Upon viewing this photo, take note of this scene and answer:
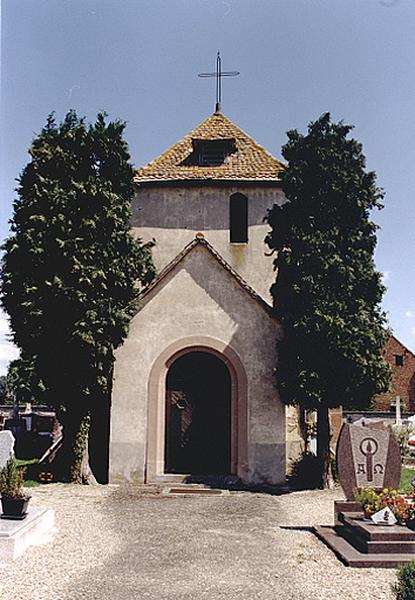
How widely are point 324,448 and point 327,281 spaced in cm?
489

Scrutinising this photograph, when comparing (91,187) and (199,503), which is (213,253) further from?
(199,503)

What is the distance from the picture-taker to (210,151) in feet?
77.9

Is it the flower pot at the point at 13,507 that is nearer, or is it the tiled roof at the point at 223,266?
the flower pot at the point at 13,507

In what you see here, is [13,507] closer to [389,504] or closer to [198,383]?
[389,504]

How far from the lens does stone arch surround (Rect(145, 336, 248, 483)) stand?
1716cm

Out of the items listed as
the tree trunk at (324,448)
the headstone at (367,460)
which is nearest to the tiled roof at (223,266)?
the tree trunk at (324,448)

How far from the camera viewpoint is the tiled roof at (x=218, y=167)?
2261cm

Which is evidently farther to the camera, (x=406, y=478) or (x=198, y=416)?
(x=406, y=478)

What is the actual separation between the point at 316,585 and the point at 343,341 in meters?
8.96

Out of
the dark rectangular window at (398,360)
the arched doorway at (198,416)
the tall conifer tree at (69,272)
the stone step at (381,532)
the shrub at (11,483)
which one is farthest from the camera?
the dark rectangular window at (398,360)

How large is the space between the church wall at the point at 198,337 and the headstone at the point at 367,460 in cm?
498

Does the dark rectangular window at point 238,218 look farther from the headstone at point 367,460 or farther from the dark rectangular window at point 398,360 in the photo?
the dark rectangular window at point 398,360

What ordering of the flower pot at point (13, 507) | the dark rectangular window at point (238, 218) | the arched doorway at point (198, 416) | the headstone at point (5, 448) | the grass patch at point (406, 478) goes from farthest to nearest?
the dark rectangular window at point (238, 218)
the arched doorway at point (198, 416)
the grass patch at point (406, 478)
the headstone at point (5, 448)
the flower pot at point (13, 507)

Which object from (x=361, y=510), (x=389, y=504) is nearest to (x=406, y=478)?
(x=361, y=510)
